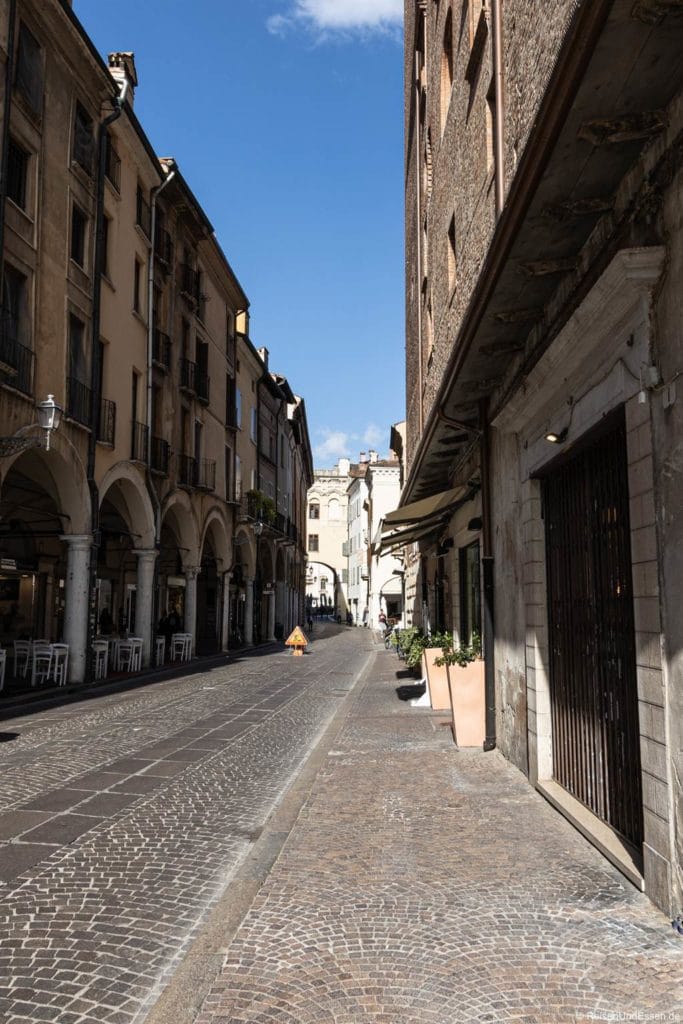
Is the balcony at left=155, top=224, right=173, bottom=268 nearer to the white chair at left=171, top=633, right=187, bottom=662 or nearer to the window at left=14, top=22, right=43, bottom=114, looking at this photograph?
the window at left=14, top=22, right=43, bottom=114

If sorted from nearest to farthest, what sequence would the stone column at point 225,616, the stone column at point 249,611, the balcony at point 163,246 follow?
1. the balcony at point 163,246
2. the stone column at point 225,616
3. the stone column at point 249,611

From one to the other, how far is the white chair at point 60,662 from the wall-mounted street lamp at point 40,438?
4.33 metres

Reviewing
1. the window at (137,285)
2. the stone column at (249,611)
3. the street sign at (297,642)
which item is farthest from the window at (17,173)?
the stone column at (249,611)

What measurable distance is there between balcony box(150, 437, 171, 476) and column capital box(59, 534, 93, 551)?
4.95 meters

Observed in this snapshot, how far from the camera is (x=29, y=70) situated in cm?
1507

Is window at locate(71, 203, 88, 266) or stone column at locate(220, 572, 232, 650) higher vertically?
window at locate(71, 203, 88, 266)

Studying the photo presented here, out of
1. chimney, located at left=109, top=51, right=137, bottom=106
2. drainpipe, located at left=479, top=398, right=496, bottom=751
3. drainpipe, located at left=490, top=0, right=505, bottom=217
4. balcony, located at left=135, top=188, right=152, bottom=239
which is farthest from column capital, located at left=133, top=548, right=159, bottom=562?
drainpipe, located at left=490, top=0, right=505, bottom=217

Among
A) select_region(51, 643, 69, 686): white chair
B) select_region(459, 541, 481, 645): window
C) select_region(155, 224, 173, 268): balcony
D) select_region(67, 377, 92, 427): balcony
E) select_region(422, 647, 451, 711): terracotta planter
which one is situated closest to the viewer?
select_region(459, 541, 481, 645): window

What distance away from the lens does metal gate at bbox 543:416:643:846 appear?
4.91 meters

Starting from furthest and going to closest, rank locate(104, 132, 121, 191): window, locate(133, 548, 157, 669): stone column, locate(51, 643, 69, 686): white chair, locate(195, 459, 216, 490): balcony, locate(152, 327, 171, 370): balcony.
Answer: locate(195, 459, 216, 490): balcony
locate(152, 327, 171, 370): balcony
locate(133, 548, 157, 669): stone column
locate(104, 132, 121, 191): window
locate(51, 643, 69, 686): white chair

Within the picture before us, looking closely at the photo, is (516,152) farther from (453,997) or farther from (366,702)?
(366,702)

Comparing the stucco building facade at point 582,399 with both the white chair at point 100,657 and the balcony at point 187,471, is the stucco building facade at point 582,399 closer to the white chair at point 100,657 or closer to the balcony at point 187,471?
the white chair at point 100,657

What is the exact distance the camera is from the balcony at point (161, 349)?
22.3 meters

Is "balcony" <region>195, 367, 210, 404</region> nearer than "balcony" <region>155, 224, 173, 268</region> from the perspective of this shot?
No
